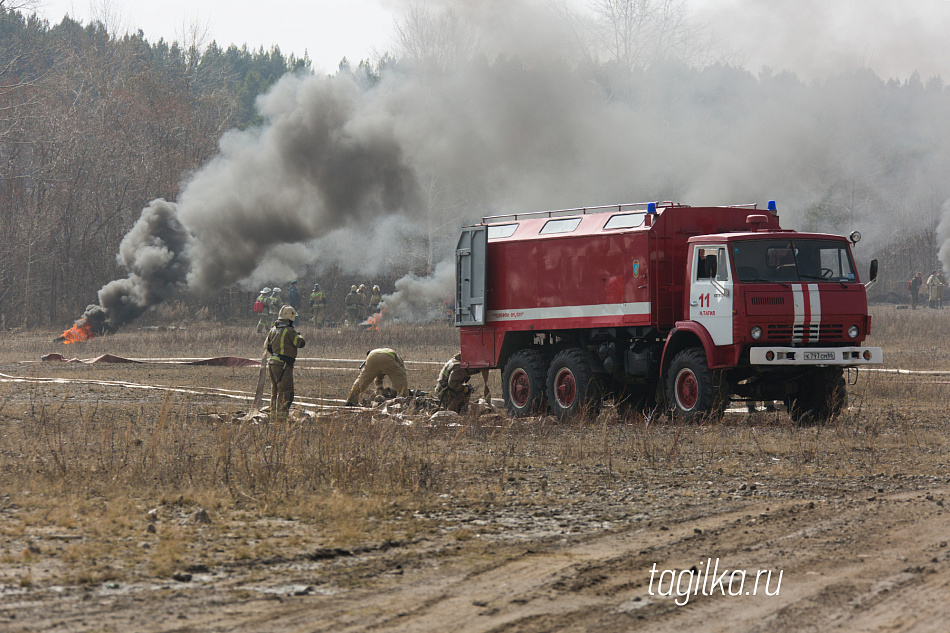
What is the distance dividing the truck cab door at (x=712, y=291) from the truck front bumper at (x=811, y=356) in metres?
0.49

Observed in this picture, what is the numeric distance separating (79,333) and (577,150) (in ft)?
63.4

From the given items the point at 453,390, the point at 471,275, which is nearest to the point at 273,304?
the point at 471,275

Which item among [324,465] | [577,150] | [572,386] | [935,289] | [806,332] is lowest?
[324,465]

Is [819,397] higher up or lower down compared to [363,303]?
lower down

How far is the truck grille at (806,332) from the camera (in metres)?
13.7

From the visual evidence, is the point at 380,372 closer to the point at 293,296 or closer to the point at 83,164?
the point at 293,296

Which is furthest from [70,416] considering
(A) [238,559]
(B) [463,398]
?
(A) [238,559]

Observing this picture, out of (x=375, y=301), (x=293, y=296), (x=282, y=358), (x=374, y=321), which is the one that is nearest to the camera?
(x=282, y=358)

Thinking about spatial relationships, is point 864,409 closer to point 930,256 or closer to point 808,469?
point 808,469

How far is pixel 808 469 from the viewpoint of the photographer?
33.5 feet

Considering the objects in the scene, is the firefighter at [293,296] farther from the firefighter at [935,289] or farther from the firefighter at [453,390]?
the firefighter at [935,289]

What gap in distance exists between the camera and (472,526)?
759 cm

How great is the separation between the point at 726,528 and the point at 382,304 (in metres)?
36.4

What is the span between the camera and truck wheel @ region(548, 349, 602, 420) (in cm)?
1554
